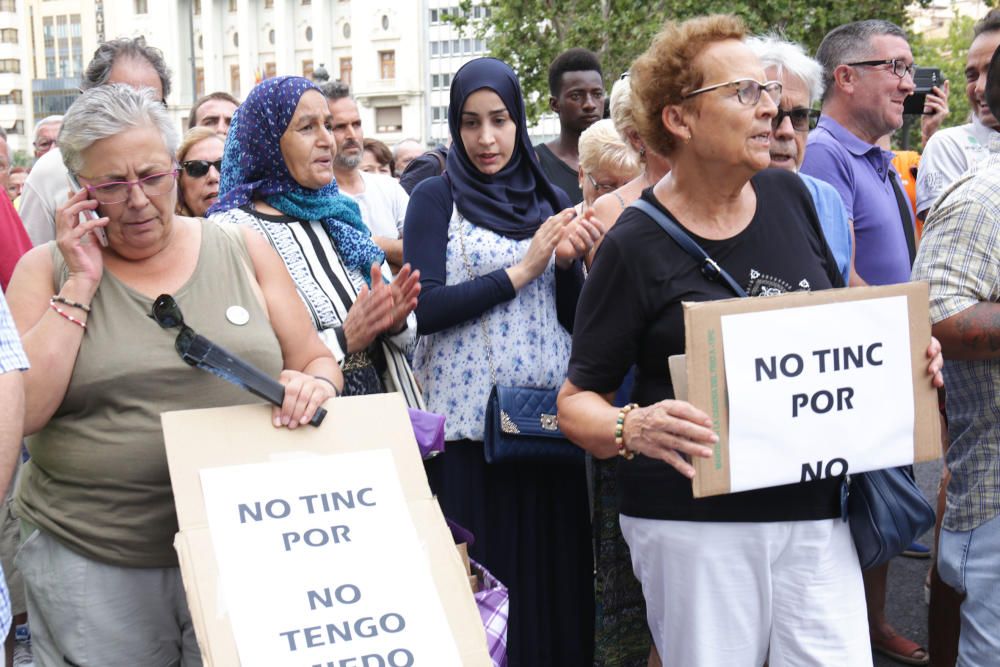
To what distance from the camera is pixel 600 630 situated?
392 cm

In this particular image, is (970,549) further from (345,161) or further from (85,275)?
(345,161)

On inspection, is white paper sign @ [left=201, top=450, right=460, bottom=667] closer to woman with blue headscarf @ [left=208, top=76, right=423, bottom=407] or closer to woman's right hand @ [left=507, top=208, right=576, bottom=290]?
woman with blue headscarf @ [left=208, top=76, right=423, bottom=407]

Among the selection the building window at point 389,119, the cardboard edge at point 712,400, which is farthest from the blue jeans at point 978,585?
the building window at point 389,119

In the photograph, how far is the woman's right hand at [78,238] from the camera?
256 cm

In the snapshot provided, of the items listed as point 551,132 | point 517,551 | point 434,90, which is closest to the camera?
point 517,551

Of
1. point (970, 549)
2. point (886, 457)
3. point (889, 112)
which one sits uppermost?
point (889, 112)

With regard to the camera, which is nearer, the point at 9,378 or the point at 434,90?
the point at 9,378

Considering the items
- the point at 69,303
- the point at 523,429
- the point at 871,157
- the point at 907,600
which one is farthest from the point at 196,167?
the point at 907,600

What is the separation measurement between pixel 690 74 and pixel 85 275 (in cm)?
154

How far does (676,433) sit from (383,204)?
13.5 feet

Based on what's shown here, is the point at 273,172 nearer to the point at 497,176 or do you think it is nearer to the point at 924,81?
the point at 497,176

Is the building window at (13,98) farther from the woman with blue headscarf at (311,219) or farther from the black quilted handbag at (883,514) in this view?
the black quilted handbag at (883,514)

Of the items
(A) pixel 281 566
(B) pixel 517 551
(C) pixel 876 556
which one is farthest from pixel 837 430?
(B) pixel 517 551

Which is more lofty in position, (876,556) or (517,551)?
(876,556)
